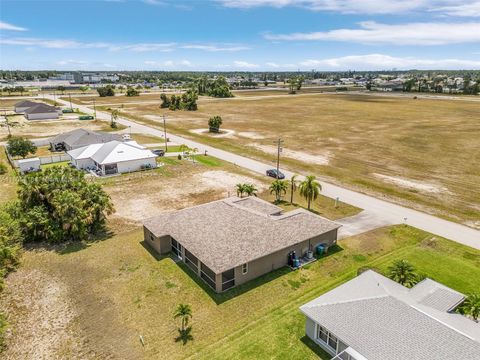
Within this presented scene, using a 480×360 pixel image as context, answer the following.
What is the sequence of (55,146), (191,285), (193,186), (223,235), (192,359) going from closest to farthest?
(192,359)
(191,285)
(223,235)
(193,186)
(55,146)

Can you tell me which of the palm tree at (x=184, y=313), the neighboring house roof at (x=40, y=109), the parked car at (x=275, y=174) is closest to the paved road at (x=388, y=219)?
the parked car at (x=275, y=174)

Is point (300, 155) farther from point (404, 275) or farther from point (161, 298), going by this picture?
point (161, 298)

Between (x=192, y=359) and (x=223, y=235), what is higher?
(x=223, y=235)

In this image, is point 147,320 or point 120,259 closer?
point 147,320

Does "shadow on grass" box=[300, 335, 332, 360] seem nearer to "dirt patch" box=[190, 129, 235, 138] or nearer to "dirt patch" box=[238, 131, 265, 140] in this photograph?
"dirt patch" box=[238, 131, 265, 140]

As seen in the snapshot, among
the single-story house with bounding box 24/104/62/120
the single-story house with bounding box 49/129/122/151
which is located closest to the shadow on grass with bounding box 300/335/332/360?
the single-story house with bounding box 49/129/122/151

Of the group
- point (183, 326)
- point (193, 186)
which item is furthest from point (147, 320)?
point (193, 186)

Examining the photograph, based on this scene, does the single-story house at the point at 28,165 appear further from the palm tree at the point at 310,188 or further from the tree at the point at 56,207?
the palm tree at the point at 310,188

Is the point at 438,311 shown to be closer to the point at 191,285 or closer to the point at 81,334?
the point at 191,285
